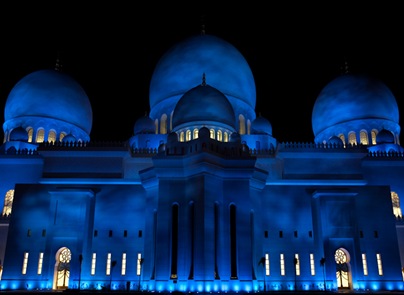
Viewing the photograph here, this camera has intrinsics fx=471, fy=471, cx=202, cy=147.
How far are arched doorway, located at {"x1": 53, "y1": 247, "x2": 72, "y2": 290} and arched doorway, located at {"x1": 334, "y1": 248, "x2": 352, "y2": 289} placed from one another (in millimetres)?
16622

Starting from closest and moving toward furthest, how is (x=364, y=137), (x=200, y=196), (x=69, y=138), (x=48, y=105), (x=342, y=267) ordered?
(x=200, y=196) → (x=342, y=267) → (x=69, y=138) → (x=364, y=137) → (x=48, y=105)

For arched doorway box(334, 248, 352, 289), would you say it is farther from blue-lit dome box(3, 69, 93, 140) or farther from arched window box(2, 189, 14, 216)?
blue-lit dome box(3, 69, 93, 140)

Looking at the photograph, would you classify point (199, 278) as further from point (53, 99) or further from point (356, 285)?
point (53, 99)

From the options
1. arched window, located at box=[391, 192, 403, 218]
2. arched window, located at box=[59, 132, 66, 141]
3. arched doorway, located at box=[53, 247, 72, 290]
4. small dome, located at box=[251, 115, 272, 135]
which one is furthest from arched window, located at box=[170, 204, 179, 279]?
arched window, located at box=[391, 192, 403, 218]

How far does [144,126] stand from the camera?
3656 cm

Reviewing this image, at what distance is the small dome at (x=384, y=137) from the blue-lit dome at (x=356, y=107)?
1411mm

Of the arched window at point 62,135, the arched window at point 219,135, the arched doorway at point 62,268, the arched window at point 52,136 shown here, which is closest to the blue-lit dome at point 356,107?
the arched window at point 219,135

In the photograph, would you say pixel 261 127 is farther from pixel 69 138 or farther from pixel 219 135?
pixel 69 138


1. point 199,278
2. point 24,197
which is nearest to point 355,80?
point 199,278

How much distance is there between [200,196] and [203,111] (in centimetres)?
792

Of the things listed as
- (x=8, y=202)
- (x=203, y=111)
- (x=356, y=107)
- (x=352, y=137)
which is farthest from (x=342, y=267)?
(x=8, y=202)

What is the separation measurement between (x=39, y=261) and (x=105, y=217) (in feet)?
15.6

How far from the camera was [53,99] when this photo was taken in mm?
38312

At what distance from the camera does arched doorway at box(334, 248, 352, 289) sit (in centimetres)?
2920
